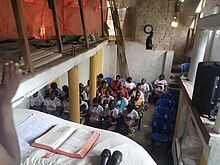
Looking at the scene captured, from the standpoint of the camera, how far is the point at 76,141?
3057 mm

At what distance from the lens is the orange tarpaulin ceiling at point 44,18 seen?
425cm

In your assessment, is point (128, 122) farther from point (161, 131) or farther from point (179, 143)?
point (179, 143)

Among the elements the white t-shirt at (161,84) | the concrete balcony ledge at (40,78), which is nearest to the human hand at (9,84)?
the concrete balcony ledge at (40,78)

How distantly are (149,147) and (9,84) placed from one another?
593cm

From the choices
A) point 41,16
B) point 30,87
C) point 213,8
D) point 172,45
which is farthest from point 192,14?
point 30,87

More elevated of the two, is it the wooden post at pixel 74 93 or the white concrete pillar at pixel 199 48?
the white concrete pillar at pixel 199 48

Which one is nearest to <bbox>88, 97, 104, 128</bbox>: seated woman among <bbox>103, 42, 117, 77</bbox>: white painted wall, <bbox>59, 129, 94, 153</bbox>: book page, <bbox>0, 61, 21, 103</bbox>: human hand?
<bbox>59, 129, 94, 153</bbox>: book page

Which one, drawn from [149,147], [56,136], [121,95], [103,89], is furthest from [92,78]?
[56,136]

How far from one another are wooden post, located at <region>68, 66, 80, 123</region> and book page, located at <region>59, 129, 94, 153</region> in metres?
2.75

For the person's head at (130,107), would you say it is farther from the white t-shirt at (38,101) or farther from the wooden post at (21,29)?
the wooden post at (21,29)

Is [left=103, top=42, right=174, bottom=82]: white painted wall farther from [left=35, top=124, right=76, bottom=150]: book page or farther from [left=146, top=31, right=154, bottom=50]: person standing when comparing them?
[left=35, top=124, right=76, bottom=150]: book page

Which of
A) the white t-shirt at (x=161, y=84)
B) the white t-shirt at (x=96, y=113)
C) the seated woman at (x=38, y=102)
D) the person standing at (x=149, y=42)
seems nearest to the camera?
the white t-shirt at (x=96, y=113)

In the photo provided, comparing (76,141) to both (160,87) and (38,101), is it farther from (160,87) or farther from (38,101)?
(160,87)

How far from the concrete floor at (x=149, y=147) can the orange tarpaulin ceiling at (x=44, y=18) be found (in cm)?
347
